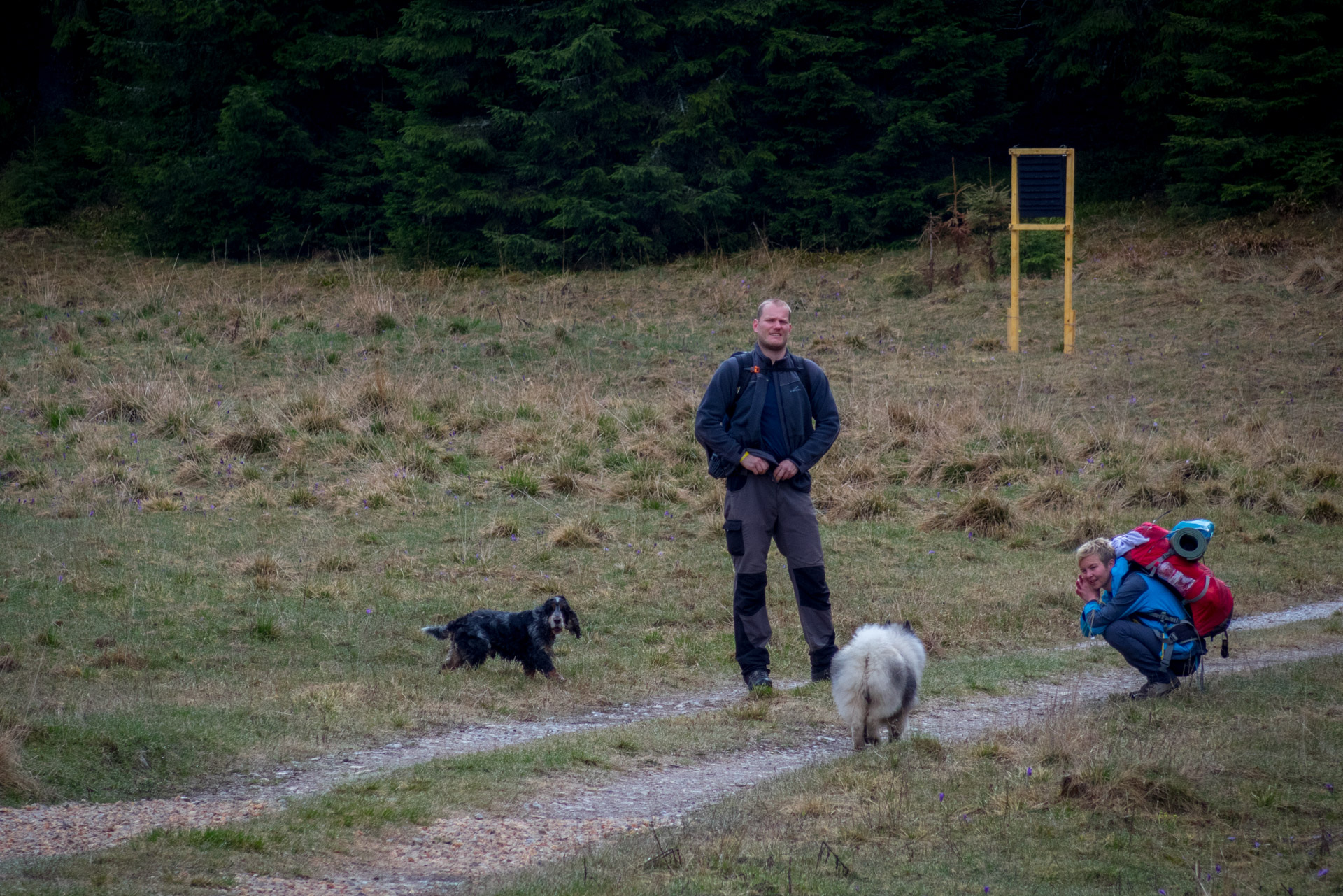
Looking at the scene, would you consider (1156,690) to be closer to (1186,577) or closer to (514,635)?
(1186,577)

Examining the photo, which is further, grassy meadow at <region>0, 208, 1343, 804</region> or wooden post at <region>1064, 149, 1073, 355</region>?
wooden post at <region>1064, 149, 1073, 355</region>

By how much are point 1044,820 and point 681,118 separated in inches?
947

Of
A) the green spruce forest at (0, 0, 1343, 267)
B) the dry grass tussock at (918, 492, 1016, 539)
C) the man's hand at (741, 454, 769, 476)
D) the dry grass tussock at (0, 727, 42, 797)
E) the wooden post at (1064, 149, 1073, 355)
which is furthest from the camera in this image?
the green spruce forest at (0, 0, 1343, 267)

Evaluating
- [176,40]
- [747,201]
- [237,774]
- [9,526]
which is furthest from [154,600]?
[176,40]

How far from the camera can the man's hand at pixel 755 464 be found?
742 centimetres

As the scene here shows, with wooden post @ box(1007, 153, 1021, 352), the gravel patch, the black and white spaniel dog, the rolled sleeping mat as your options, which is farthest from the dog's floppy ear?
wooden post @ box(1007, 153, 1021, 352)

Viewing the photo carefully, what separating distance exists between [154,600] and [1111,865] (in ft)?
24.1

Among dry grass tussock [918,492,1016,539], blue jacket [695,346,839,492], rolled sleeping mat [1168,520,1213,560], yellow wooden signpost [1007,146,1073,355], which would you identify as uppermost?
yellow wooden signpost [1007,146,1073,355]

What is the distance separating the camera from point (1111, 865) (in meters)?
4.59

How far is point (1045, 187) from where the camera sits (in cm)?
1914

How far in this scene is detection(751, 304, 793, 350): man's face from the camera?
7.49 metres

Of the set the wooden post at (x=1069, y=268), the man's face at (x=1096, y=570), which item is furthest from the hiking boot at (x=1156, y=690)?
the wooden post at (x=1069, y=268)

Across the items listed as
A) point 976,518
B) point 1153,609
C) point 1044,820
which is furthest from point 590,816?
point 976,518

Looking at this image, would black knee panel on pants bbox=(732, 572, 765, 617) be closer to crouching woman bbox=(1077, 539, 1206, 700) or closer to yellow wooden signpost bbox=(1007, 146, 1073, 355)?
crouching woman bbox=(1077, 539, 1206, 700)
